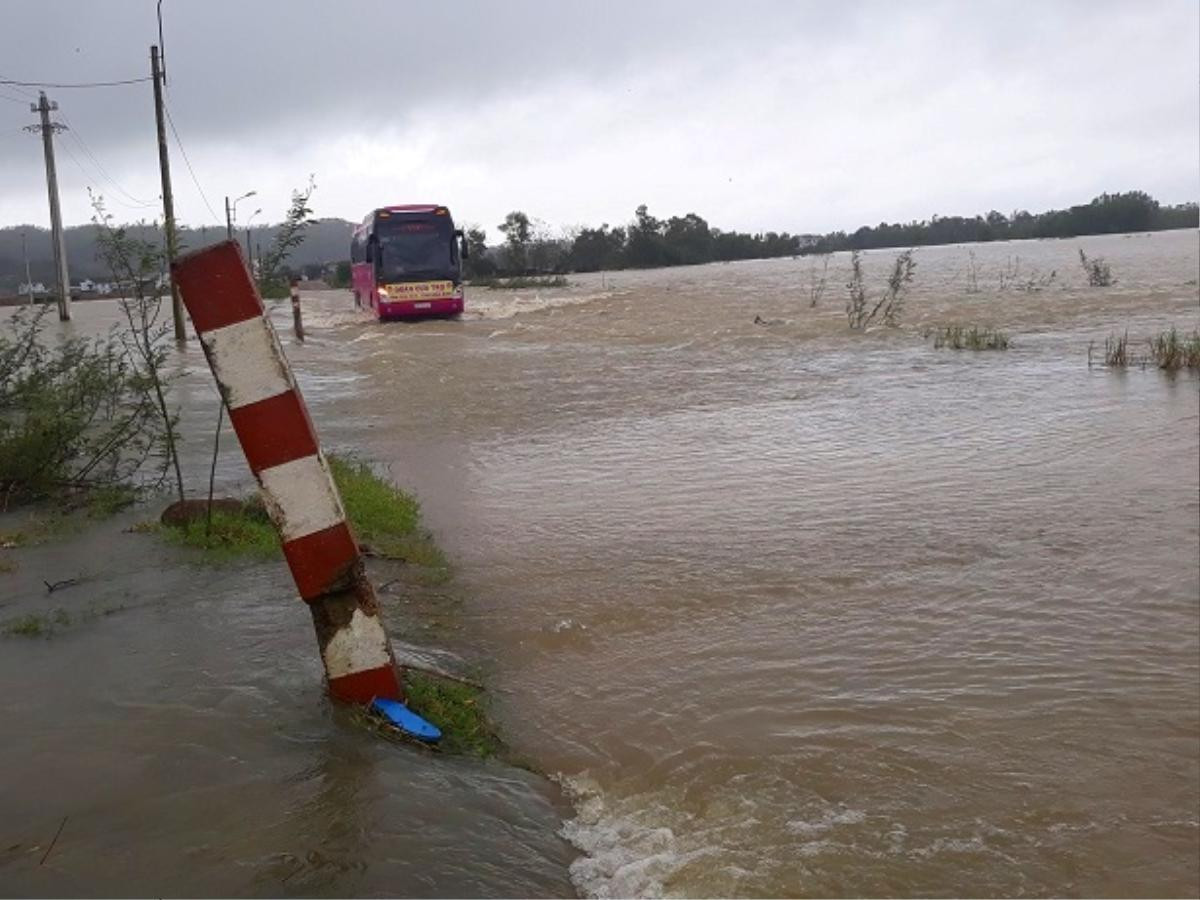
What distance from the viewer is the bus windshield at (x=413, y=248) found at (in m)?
30.1

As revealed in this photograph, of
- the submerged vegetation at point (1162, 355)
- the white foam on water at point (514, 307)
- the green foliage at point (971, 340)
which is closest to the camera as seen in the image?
the submerged vegetation at point (1162, 355)

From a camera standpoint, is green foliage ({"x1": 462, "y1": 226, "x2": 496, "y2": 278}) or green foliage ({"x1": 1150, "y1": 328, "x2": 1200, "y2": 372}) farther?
green foliage ({"x1": 462, "y1": 226, "x2": 496, "y2": 278})

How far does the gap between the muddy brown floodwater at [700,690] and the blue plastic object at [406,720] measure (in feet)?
0.40

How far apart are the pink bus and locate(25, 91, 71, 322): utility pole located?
16.2m

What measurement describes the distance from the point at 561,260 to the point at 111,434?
2986 inches

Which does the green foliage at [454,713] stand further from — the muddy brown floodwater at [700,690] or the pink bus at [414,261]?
the pink bus at [414,261]

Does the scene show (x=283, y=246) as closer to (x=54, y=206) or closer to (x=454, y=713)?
(x=454, y=713)

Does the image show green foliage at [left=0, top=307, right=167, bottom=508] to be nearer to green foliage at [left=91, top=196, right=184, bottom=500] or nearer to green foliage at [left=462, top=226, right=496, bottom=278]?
green foliage at [left=91, top=196, right=184, bottom=500]

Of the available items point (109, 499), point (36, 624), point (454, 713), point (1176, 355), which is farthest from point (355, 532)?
point (1176, 355)

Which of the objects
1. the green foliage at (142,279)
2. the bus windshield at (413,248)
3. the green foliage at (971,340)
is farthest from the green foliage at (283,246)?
the bus windshield at (413,248)

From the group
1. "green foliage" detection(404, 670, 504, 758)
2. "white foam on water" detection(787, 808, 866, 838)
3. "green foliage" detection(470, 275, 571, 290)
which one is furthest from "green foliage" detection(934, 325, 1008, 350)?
"green foliage" detection(470, 275, 571, 290)

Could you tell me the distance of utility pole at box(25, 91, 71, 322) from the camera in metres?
41.9

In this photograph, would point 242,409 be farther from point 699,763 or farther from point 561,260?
point 561,260

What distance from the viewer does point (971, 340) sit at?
1991 cm
